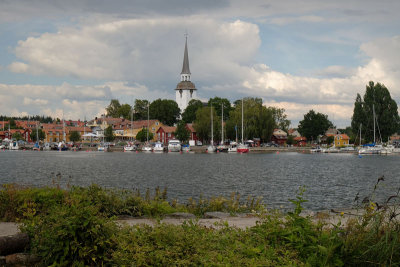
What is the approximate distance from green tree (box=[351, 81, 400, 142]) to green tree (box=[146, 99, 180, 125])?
8161 centimetres

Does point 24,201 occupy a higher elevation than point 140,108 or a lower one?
lower

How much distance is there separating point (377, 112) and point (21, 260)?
11856 centimetres

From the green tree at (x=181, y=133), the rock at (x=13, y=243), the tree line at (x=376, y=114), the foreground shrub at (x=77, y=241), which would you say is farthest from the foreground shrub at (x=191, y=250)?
the green tree at (x=181, y=133)

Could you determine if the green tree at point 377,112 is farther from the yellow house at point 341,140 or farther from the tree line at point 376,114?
the yellow house at point 341,140

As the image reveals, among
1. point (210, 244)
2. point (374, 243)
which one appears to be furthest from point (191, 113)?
point (374, 243)

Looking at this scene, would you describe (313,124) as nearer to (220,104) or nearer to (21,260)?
(220,104)

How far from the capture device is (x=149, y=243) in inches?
295

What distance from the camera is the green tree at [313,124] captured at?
160m

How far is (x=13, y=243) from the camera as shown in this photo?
26.5 feet

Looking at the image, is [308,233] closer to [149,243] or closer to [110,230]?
[149,243]

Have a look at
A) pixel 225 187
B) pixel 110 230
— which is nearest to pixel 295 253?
pixel 110 230

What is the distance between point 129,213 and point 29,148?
14565 centimetres

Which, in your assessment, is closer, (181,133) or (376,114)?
(376,114)

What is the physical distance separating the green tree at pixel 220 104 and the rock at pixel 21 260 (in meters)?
154
